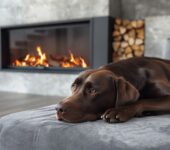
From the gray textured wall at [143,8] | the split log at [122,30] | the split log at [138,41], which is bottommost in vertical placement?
the split log at [138,41]

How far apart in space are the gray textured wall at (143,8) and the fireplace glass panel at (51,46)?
0.52 meters

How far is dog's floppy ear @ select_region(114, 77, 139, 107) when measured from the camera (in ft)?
4.28

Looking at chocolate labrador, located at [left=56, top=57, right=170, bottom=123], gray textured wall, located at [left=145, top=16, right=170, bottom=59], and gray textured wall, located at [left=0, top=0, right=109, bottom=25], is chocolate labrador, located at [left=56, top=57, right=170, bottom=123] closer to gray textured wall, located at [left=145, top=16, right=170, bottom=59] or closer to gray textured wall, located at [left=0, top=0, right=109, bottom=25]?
gray textured wall, located at [left=145, top=16, right=170, bottom=59]

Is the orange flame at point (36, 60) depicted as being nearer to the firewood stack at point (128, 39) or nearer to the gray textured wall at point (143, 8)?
the firewood stack at point (128, 39)

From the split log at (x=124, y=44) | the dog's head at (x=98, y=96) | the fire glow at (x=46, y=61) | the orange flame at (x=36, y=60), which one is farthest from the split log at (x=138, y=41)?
the dog's head at (x=98, y=96)

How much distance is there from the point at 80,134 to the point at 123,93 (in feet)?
0.92

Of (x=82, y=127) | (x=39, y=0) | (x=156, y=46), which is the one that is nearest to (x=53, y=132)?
(x=82, y=127)

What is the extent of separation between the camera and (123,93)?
4.29 feet

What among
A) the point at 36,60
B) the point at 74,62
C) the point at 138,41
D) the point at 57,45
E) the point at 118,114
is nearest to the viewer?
the point at 118,114

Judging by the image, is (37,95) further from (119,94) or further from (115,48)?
(119,94)

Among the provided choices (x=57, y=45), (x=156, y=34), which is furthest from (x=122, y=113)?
(x=57, y=45)

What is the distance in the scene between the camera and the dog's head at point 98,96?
4.18 feet

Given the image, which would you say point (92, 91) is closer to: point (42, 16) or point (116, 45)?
point (116, 45)

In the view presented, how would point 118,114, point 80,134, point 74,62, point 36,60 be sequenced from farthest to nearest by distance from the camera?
point 36,60
point 74,62
point 118,114
point 80,134
